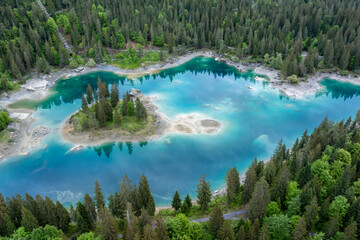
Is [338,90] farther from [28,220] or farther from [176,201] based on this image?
→ [28,220]

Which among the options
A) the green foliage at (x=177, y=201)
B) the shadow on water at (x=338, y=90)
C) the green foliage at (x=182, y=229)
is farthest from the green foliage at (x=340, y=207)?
the shadow on water at (x=338, y=90)

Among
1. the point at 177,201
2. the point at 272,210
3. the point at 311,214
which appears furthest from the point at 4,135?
the point at 311,214

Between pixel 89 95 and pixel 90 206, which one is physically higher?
pixel 89 95

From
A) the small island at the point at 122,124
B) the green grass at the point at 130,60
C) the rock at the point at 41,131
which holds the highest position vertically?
the green grass at the point at 130,60

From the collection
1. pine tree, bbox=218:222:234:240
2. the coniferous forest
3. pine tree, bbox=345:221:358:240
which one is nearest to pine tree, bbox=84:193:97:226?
the coniferous forest

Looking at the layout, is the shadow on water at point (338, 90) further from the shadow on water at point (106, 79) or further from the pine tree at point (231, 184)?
the pine tree at point (231, 184)

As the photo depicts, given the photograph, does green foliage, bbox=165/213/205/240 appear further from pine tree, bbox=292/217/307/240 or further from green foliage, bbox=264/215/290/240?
pine tree, bbox=292/217/307/240
